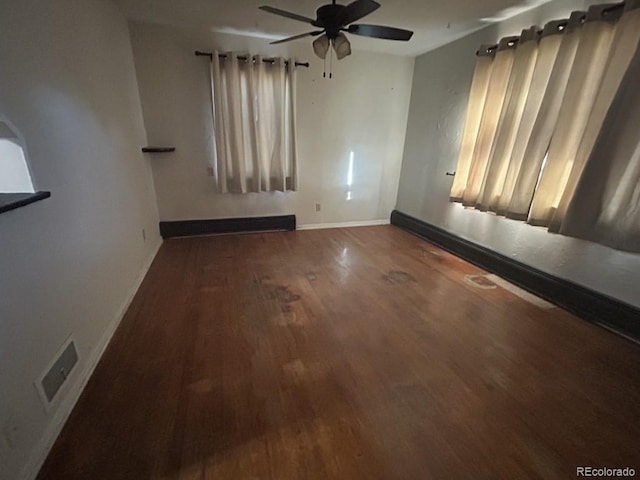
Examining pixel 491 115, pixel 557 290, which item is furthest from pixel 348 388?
pixel 491 115

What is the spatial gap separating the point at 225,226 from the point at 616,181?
3840 mm

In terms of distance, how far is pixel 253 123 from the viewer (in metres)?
3.52

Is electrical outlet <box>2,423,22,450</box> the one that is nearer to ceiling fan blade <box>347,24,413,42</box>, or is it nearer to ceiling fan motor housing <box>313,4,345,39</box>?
ceiling fan motor housing <box>313,4,345,39</box>

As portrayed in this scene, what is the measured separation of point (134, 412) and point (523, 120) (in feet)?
11.3

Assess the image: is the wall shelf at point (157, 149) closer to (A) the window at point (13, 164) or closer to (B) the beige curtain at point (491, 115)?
(A) the window at point (13, 164)

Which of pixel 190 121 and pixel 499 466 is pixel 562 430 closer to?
pixel 499 466

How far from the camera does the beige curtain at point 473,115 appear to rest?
2848mm

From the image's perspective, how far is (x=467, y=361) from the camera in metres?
1.81

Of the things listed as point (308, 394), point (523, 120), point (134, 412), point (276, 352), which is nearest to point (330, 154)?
point (523, 120)

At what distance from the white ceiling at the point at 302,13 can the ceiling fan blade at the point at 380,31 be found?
1.49ft

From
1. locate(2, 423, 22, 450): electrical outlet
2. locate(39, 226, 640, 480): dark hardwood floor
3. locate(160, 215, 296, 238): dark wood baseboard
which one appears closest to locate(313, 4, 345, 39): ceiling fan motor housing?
locate(39, 226, 640, 480): dark hardwood floor

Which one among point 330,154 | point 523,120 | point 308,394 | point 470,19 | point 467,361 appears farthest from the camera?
point 330,154

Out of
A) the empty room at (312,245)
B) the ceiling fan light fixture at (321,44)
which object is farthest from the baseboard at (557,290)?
the ceiling fan light fixture at (321,44)

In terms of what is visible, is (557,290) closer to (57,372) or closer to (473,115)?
(473,115)
